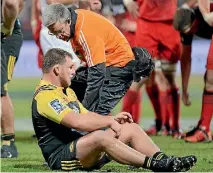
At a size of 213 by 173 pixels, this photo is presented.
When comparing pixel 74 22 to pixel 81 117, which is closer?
pixel 81 117

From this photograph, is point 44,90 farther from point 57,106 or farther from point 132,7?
point 132,7

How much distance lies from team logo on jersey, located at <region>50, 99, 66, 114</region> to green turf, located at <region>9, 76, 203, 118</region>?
25.3 ft

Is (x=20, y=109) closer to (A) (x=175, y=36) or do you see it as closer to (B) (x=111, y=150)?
(A) (x=175, y=36)

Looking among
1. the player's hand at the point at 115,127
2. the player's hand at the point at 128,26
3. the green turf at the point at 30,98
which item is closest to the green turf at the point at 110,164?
the player's hand at the point at 115,127

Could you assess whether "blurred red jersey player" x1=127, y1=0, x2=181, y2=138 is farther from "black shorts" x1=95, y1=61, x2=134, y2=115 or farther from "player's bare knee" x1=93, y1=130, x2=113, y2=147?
"player's bare knee" x1=93, y1=130, x2=113, y2=147

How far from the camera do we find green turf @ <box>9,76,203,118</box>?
15953mm

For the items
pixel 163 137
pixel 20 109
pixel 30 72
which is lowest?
pixel 30 72

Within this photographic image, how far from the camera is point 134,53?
9.41 m

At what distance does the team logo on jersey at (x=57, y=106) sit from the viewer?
763 cm

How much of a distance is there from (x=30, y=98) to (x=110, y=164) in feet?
33.8

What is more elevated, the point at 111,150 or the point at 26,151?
the point at 111,150

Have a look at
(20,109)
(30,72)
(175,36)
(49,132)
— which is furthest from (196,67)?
(49,132)

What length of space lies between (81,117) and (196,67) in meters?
17.6

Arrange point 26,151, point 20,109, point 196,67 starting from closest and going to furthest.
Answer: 1. point 26,151
2. point 20,109
3. point 196,67
